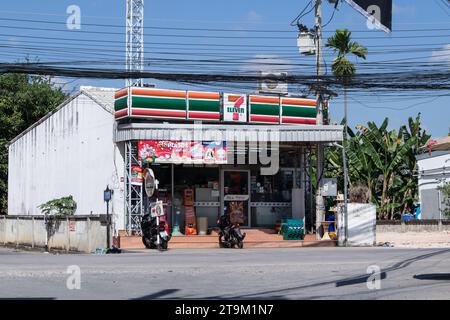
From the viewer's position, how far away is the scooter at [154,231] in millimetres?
23938

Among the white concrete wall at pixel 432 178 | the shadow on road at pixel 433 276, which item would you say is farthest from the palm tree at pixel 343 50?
the shadow on road at pixel 433 276

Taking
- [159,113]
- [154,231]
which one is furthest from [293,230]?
[159,113]

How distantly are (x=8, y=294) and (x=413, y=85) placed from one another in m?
16.2

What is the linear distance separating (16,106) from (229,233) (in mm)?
22409

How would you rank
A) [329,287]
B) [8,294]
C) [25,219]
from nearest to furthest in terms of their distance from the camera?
[8,294], [329,287], [25,219]

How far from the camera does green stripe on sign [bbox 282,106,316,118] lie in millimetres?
29078

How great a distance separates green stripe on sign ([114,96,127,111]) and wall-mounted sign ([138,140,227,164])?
5.36ft

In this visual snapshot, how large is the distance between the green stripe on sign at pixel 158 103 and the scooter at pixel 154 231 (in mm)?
4472

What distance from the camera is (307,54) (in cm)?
2850

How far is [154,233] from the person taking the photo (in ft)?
79.5

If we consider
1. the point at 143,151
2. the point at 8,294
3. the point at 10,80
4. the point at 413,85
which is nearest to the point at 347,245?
the point at 413,85

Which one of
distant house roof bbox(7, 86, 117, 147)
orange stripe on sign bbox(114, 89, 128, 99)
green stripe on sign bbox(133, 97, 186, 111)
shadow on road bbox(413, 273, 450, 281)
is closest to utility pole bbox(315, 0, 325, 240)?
green stripe on sign bbox(133, 97, 186, 111)

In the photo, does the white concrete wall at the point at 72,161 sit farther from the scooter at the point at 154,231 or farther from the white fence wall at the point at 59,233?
the scooter at the point at 154,231

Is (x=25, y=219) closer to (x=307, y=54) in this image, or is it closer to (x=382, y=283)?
(x=307, y=54)
